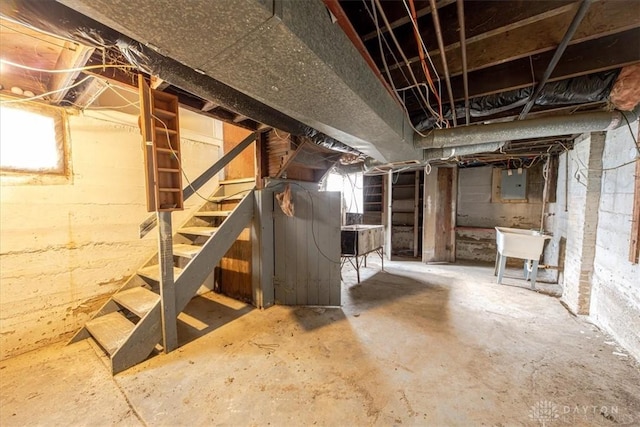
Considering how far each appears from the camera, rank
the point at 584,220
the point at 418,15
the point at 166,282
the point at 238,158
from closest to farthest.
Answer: the point at 418,15, the point at 166,282, the point at 584,220, the point at 238,158

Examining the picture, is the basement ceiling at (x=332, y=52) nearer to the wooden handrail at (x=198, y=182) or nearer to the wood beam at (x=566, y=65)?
the wood beam at (x=566, y=65)

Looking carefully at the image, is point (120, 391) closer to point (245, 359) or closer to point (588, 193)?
point (245, 359)

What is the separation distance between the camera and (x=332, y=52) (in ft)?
3.36

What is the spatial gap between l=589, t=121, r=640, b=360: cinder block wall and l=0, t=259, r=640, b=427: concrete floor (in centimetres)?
21

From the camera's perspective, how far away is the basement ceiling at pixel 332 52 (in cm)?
81

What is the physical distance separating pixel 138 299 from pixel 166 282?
0.49 meters

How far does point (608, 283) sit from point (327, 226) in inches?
113

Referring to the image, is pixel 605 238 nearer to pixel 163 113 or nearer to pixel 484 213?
pixel 484 213

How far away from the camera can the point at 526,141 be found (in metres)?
3.30

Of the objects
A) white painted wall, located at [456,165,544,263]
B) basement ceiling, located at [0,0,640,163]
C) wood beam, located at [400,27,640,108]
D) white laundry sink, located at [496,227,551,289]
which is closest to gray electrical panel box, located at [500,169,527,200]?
white painted wall, located at [456,165,544,263]

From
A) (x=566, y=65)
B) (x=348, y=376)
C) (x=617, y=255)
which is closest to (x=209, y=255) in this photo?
(x=348, y=376)

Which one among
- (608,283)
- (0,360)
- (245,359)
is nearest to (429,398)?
(245,359)

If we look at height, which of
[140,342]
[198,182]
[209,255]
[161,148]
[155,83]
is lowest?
[140,342]

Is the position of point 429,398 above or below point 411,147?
below
